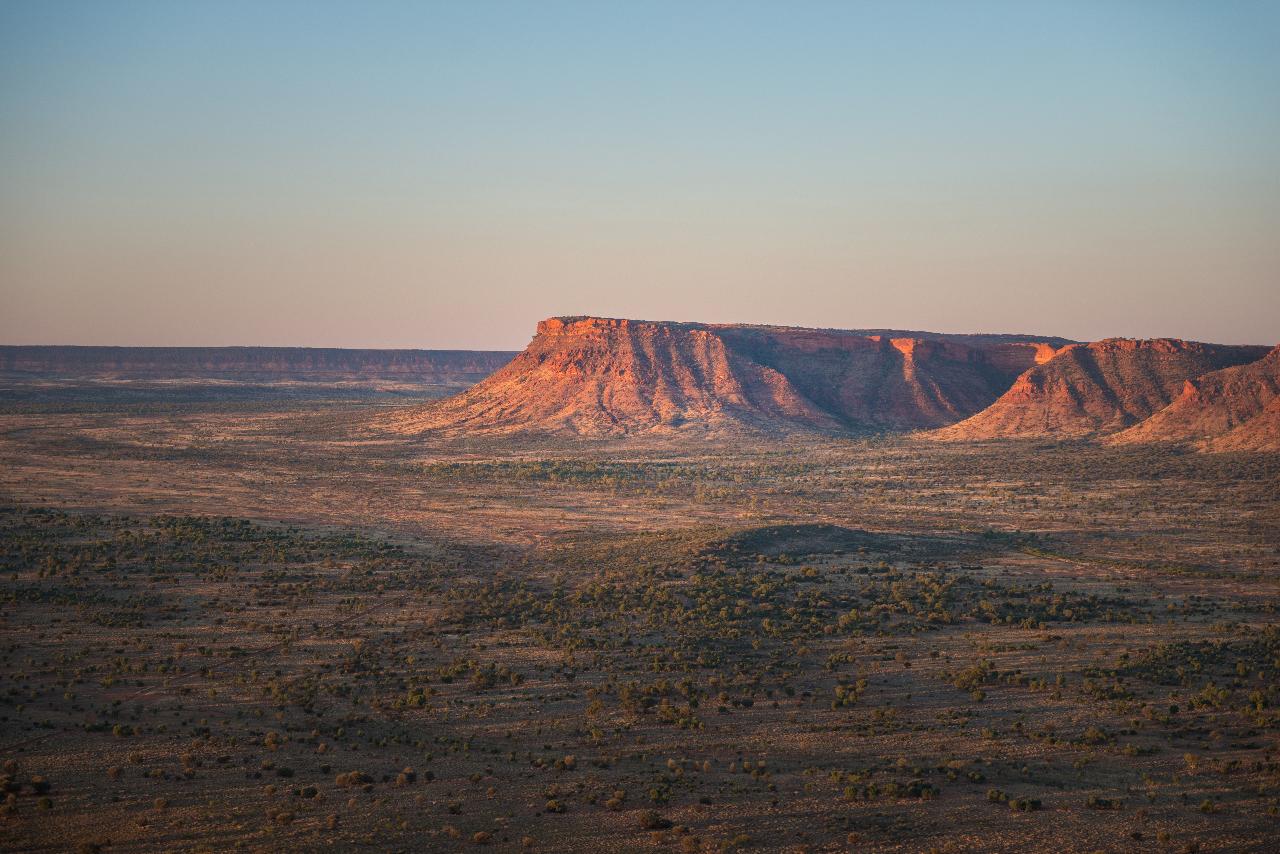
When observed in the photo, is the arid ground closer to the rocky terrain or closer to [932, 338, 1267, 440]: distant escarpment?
[932, 338, 1267, 440]: distant escarpment

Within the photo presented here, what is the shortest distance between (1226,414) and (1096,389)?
15.1 m

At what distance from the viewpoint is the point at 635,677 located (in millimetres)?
23547

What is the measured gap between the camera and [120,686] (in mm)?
22062

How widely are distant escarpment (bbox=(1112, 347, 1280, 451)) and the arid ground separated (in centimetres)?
2187

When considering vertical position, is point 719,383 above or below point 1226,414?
above

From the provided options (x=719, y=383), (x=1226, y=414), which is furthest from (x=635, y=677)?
(x=719, y=383)

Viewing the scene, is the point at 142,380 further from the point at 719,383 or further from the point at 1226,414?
the point at 1226,414

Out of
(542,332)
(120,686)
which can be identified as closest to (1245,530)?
(120,686)

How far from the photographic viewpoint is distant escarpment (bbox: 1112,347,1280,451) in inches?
2864

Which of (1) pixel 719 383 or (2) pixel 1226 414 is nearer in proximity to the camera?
(2) pixel 1226 414

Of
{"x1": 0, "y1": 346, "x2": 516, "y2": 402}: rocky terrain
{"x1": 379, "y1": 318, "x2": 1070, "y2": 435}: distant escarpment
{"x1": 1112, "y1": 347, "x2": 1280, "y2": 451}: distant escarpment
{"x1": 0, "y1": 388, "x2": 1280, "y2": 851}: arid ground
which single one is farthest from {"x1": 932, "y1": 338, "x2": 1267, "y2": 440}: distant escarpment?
{"x1": 0, "y1": 346, "x2": 516, "y2": 402}: rocky terrain

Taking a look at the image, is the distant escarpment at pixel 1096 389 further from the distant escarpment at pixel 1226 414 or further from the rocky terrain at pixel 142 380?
the rocky terrain at pixel 142 380

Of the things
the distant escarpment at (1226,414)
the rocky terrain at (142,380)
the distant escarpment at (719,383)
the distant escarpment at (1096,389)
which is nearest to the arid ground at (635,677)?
the distant escarpment at (1226,414)

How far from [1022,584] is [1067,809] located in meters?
19.3
